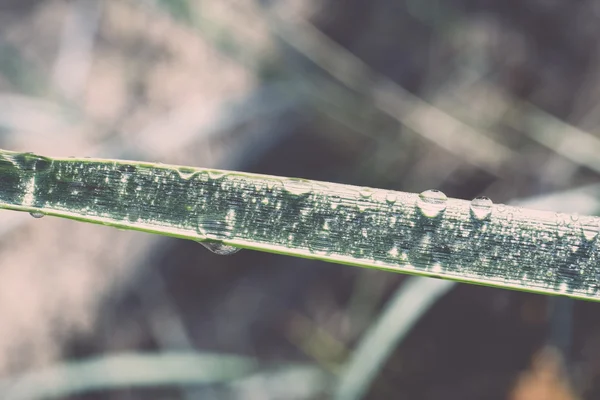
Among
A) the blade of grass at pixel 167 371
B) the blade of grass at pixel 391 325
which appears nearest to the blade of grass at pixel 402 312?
the blade of grass at pixel 391 325

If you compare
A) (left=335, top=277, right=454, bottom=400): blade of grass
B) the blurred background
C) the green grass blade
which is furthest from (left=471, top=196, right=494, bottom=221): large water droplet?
the blurred background

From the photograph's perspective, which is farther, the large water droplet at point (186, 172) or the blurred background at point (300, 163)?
the blurred background at point (300, 163)

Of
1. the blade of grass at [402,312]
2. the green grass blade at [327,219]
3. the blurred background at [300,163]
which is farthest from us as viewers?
the blurred background at [300,163]

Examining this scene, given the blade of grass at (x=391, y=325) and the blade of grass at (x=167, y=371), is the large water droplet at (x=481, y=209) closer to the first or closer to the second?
the blade of grass at (x=391, y=325)

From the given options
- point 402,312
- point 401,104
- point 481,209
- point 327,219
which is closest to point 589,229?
point 481,209

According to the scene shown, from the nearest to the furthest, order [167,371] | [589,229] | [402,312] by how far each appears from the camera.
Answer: [589,229], [402,312], [167,371]

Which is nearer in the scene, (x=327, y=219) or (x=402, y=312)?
(x=327, y=219)

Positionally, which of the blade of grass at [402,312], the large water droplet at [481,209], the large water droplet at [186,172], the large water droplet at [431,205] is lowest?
the large water droplet at [481,209]

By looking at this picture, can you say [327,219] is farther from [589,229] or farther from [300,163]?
[300,163]

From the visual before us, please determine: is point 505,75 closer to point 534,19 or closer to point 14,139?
point 534,19
